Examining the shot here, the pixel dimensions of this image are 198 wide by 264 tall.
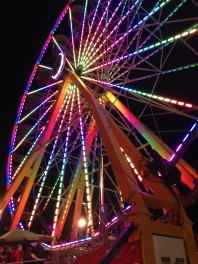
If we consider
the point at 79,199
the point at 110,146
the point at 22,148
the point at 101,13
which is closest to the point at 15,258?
the point at 110,146

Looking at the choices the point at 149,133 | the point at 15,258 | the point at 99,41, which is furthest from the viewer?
the point at 99,41

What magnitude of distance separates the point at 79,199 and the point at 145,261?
23.7 feet

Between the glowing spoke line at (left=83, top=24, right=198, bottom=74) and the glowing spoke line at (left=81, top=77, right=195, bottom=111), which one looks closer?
the glowing spoke line at (left=83, top=24, right=198, bottom=74)

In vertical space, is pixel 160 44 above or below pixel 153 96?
above

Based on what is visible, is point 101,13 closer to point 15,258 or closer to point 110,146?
point 110,146

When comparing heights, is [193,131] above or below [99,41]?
below

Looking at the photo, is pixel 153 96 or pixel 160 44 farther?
pixel 153 96

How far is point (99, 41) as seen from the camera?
40.6 feet

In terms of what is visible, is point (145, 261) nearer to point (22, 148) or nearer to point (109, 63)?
point (109, 63)

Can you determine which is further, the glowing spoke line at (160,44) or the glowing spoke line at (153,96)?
the glowing spoke line at (153,96)

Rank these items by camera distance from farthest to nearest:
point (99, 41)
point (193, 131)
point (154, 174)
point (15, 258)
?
point (99, 41)
point (15, 258)
point (154, 174)
point (193, 131)

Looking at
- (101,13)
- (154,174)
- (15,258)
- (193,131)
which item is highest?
(101,13)

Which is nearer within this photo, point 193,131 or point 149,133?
point 193,131

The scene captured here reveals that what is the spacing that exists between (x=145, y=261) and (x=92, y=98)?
520 centimetres
